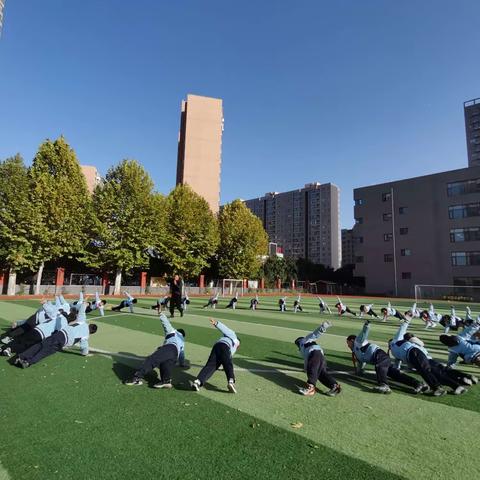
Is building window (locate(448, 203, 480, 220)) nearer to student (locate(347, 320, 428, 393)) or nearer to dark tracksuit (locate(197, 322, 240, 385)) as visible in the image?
student (locate(347, 320, 428, 393))

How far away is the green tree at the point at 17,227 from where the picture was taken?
3005 centimetres

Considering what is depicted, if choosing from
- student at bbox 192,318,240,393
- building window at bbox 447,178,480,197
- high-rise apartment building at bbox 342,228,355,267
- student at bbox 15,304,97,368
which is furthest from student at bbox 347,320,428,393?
high-rise apartment building at bbox 342,228,355,267

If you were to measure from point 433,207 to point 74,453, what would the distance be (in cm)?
6389

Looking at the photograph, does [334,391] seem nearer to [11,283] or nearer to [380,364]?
[380,364]

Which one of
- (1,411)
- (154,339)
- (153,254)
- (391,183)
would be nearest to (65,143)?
(153,254)

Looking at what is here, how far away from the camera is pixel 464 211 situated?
55.1 m

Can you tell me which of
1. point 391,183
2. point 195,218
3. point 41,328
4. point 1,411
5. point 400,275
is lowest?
point 1,411

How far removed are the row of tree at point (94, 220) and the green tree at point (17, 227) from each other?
72 millimetres

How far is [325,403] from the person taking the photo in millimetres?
5910

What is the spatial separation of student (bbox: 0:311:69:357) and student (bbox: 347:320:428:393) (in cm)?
649

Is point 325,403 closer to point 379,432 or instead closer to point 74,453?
point 379,432

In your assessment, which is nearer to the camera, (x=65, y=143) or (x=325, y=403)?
(x=325, y=403)

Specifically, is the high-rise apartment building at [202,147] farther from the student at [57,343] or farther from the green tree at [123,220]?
the student at [57,343]

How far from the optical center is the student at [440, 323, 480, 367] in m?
7.66
